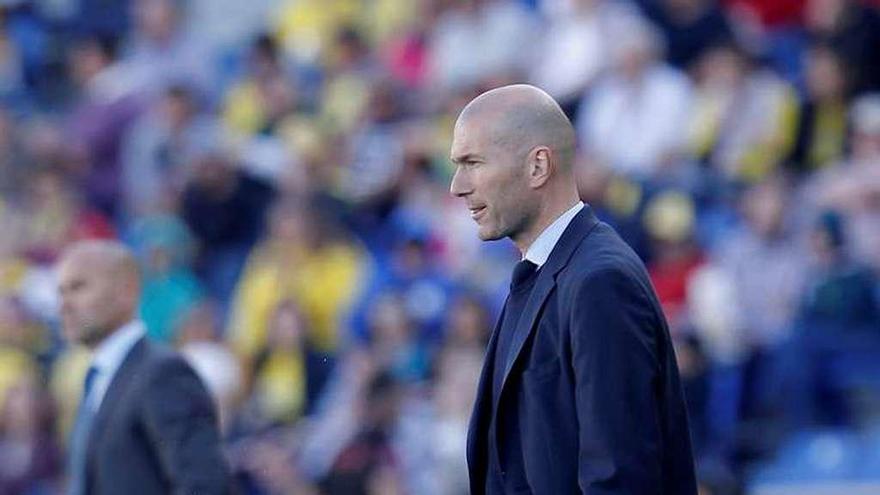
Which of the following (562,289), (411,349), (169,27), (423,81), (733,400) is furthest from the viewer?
(169,27)

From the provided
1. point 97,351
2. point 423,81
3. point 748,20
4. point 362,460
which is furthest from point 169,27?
point 97,351

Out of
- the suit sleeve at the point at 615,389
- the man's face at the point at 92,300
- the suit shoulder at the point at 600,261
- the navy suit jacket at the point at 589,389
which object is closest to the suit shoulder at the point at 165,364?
the man's face at the point at 92,300

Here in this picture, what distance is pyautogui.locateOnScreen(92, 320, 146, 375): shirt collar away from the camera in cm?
592

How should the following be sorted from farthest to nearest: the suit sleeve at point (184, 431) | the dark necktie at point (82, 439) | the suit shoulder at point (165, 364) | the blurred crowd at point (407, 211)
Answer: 1. the blurred crowd at point (407, 211)
2. the dark necktie at point (82, 439)
3. the suit shoulder at point (165, 364)
4. the suit sleeve at point (184, 431)

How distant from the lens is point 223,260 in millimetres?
12062

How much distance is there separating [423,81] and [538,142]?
8.35 metres

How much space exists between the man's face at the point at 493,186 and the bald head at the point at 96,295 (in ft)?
6.85

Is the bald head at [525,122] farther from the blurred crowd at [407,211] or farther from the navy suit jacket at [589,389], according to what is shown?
the blurred crowd at [407,211]

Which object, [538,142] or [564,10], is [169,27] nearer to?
[564,10]

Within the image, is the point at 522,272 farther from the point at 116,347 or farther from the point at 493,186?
Result: the point at 116,347

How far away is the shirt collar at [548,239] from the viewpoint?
4125 millimetres

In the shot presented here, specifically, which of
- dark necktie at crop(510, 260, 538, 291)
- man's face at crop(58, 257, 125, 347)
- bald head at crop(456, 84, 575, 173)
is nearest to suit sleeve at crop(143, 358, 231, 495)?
man's face at crop(58, 257, 125, 347)

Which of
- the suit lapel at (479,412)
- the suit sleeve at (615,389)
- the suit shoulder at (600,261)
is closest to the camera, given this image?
the suit sleeve at (615,389)

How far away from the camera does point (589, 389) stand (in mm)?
3809
